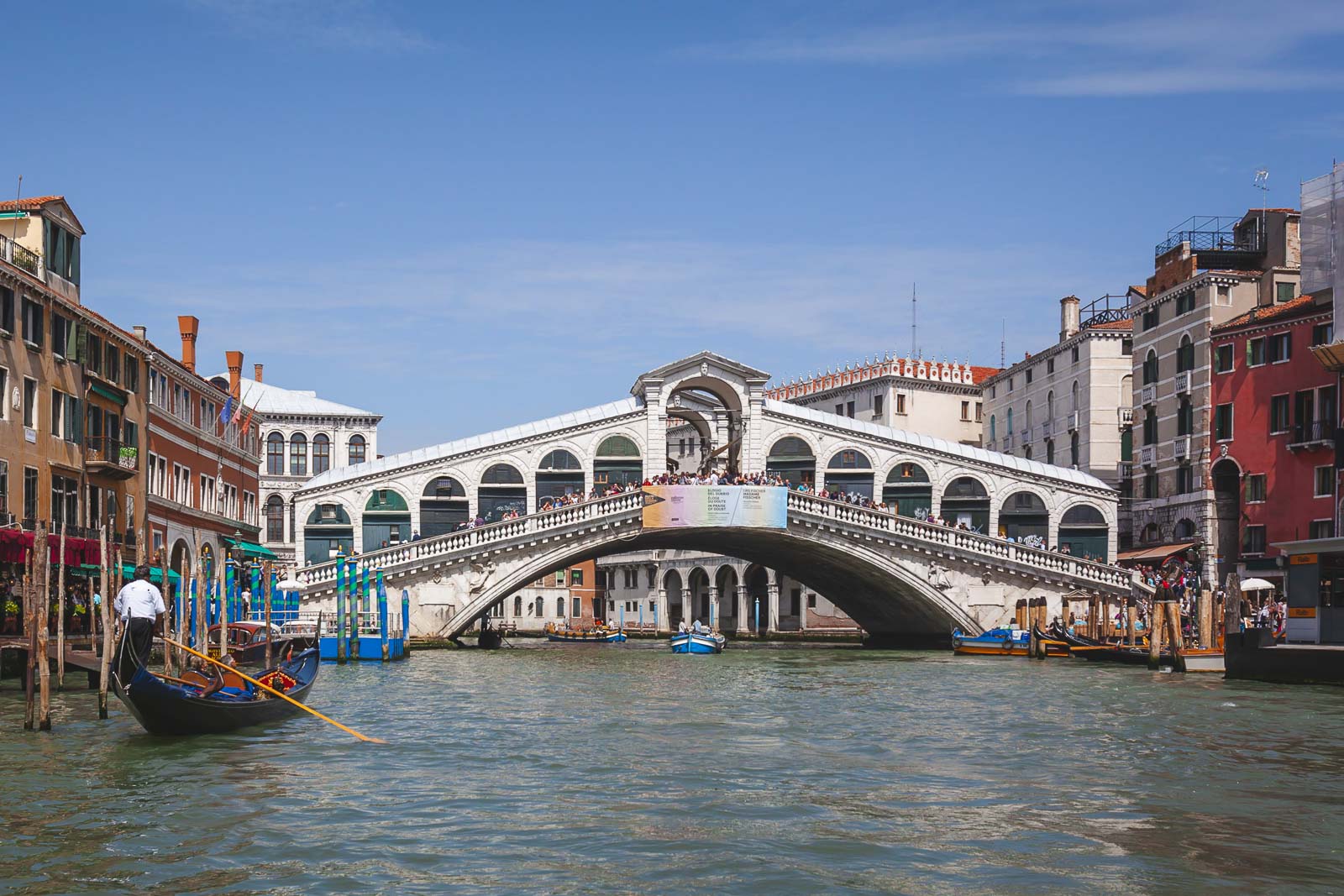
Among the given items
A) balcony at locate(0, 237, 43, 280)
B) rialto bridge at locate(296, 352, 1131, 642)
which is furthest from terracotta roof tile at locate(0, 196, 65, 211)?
rialto bridge at locate(296, 352, 1131, 642)

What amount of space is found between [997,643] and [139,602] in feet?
78.9

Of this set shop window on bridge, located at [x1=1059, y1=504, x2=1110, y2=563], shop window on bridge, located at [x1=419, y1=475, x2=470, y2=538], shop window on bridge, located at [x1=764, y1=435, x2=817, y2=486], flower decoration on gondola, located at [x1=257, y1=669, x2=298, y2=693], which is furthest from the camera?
shop window on bridge, located at [x1=1059, y1=504, x2=1110, y2=563]

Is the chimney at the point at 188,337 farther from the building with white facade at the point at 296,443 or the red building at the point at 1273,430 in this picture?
the red building at the point at 1273,430

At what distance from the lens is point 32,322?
2517 cm

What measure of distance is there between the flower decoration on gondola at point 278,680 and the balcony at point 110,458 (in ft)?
35.7

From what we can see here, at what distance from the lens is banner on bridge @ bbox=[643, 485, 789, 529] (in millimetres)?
37312

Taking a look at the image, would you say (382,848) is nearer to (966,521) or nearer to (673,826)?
(673,826)

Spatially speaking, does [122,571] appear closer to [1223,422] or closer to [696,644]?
[696,644]

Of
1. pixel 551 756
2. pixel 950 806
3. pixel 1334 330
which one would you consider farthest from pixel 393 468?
pixel 950 806

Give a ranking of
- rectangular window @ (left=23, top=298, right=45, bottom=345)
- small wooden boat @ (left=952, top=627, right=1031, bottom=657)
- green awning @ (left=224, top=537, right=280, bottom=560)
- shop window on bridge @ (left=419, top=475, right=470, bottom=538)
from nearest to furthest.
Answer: rectangular window @ (left=23, top=298, right=45, bottom=345)
small wooden boat @ (left=952, top=627, right=1031, bottom=657)
green awning @ (left=224, top=537, right=280, bottom=560)
shop window on bridge @ (left=419, top=475, right=470, bottom=538)

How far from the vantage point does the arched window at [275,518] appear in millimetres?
51375

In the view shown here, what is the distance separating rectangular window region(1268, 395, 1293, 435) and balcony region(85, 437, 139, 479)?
24.3 metres

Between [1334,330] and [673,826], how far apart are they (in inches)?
1035

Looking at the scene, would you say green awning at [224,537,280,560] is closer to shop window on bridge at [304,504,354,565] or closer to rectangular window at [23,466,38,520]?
shop window on bridge at [304,504,354,565]
